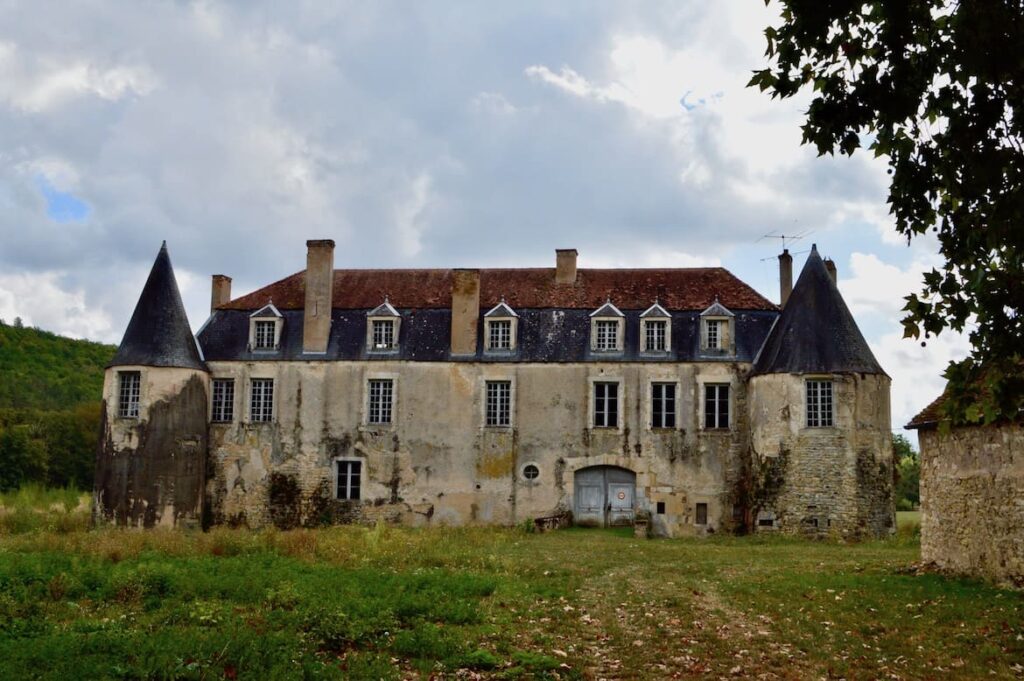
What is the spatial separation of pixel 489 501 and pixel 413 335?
6.07m

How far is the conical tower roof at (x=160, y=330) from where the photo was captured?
30828mm

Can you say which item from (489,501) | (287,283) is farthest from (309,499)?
(287,283)

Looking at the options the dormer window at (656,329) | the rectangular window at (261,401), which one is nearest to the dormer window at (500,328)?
the dormer window at (656,329)

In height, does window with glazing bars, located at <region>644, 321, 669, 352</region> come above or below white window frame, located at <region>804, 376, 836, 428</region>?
above

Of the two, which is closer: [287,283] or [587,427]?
[587,427]

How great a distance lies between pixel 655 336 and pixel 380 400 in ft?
30.4

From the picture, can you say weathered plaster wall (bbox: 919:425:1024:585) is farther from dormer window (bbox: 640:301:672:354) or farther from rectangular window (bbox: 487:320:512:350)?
rectangular window (bbox: 487:320:512:350)

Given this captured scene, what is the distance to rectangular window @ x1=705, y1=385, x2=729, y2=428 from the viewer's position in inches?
1241

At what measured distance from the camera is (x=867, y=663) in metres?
11.2

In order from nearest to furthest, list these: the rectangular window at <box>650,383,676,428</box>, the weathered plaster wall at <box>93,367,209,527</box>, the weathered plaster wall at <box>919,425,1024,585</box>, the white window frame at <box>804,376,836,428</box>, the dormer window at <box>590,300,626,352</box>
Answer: the weathered plaster wall at <box>919,425,1024,585</box> → the white window frame at <box>804,376,836,428</box> → the weathered plaster wall at <box>93,367,209,527</box> → the rectangular window at <box>650,383,676,428</box> → the dormer window at <box>590,300,626,352</box>

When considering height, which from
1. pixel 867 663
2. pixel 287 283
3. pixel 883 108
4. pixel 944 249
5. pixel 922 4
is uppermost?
pixel 287 283

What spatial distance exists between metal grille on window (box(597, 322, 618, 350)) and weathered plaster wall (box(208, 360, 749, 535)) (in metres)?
0.77

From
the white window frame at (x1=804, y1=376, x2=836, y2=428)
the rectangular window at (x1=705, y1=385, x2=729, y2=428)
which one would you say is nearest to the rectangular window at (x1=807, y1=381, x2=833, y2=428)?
the white window frame at (x1=804, y1=376, x2=836, y2=428)

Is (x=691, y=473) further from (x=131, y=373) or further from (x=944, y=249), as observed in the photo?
(x=944, y=249)
